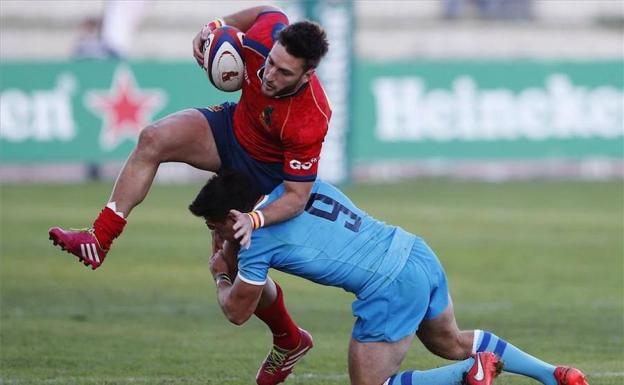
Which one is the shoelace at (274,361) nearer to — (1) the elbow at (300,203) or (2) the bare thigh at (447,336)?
(2) the bare thigh at (447,336)

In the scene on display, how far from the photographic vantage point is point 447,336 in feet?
25.3

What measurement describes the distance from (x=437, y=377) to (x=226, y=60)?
2.40 meters

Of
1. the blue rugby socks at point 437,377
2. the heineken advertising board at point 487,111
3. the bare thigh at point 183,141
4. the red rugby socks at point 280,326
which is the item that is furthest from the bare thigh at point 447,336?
the heineken advertising board at point 487,111

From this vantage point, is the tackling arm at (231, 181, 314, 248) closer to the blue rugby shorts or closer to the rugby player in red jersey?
the rugby player in red jersey

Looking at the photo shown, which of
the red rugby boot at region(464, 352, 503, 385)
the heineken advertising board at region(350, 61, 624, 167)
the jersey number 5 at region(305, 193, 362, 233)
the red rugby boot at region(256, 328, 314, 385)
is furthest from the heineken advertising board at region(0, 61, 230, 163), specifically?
the red rugby boot at region(464, 352, 503, 385)

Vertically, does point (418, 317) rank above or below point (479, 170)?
above

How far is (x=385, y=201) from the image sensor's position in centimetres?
2127

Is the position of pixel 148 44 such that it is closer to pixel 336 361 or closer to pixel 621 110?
pixel 621 110

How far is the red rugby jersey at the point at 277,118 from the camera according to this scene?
7688 millimetres

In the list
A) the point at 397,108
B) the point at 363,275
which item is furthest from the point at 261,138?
the point at 397,108

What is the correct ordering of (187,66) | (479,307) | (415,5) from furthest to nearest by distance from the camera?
(415,5), (187,66), (479,307)

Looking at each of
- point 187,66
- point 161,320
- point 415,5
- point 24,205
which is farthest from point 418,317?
point 415,5

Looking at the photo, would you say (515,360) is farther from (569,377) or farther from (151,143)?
(151,143)

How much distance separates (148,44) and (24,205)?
423 inches
